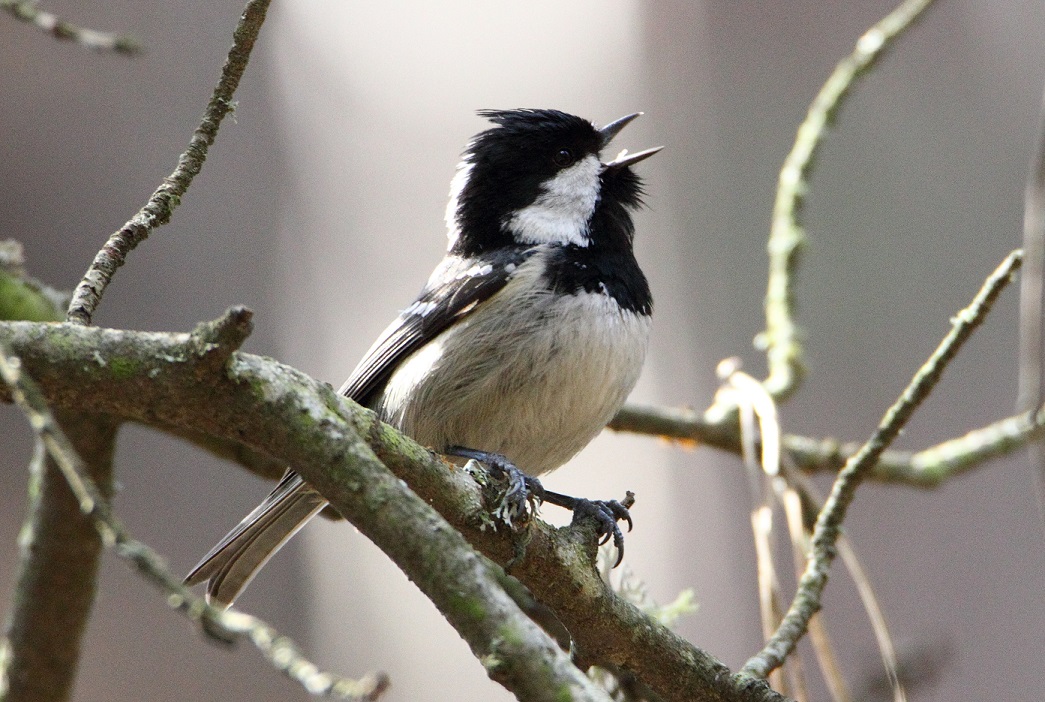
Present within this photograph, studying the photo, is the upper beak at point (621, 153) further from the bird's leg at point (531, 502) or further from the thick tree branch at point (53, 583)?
the thick tree branch at point (53, 583)

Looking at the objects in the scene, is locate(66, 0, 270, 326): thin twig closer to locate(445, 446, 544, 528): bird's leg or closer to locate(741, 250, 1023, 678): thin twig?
locate(445, 446, 544, 528): bird's leg

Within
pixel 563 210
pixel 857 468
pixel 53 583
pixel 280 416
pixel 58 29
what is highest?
pixel 563 210

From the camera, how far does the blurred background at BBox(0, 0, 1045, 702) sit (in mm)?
4922

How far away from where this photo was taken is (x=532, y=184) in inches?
126

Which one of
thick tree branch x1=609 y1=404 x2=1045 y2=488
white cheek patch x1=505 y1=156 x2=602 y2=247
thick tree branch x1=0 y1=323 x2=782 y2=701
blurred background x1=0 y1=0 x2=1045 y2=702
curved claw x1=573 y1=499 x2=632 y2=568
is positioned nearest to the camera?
thick tree branch x1=0 y1=323 x2=782 y2=701

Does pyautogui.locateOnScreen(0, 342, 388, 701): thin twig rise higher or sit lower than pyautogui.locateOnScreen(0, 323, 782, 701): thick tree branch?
lower

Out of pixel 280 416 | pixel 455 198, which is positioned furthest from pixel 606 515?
pixel 455 198

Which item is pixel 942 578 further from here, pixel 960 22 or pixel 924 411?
pixel 960 22

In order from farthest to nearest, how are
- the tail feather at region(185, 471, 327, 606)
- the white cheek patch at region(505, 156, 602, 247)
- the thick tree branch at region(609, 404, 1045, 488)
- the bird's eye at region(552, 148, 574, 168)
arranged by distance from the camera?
the bird's eye at region(552, 148, 574, 168) < the thick tree branch at region(609, 404, 1045, 488) < the white cheek patch at region(505, 156, 602, 247) < the tail feather at region(185, 471, 327, 606)

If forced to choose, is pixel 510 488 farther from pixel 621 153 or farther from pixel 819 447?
pixel 621 153

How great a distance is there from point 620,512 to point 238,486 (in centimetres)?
312

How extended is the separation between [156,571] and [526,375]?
5.56 feet

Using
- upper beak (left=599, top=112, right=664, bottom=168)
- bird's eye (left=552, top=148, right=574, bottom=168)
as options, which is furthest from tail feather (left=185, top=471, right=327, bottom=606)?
upper beak (left=599, top=112, right=664, bottom=168)

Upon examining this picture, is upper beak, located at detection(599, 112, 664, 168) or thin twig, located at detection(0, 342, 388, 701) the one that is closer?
thin twig, located at detection(0, 342, 388, 701)
